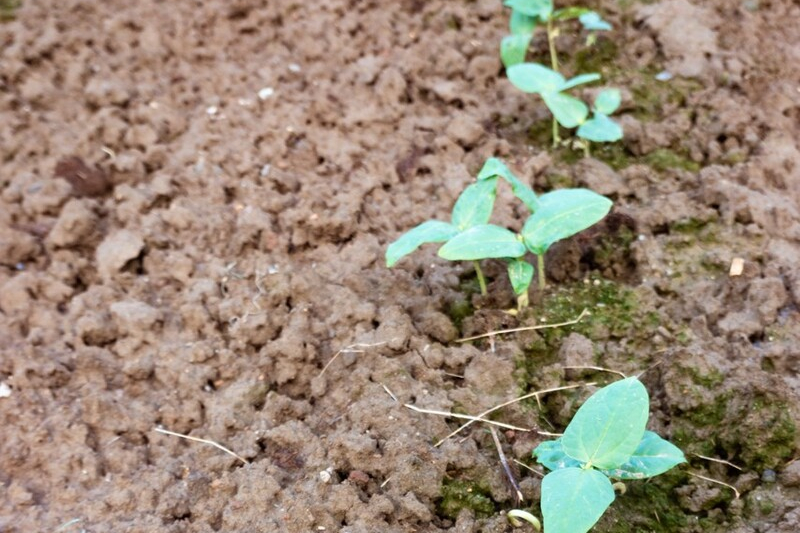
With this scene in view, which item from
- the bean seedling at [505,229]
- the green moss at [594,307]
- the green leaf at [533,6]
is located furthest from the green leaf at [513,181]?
the green leaf at [533,6]

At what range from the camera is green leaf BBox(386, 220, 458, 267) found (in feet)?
5.68

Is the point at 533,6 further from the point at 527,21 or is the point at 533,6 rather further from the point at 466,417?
the point at 466,417

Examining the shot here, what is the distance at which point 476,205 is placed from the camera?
6.03 ft

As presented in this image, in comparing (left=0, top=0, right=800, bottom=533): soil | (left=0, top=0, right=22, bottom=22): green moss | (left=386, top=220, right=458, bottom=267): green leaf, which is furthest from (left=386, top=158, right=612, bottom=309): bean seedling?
(left=0, top=0, right=22, bottom=22): green moss

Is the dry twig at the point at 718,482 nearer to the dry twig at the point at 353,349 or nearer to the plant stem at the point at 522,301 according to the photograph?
the plant stem at the point at 522,301

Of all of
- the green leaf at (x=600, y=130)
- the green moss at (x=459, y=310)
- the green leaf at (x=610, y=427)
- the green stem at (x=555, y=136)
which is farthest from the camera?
the green stem at (x=555, y=136)

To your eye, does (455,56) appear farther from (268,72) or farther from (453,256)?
(453,256)

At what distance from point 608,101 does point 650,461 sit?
1.13 metres

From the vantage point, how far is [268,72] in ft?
8.47

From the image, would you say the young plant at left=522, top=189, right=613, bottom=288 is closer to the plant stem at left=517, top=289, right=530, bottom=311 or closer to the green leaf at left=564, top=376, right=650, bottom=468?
the plant stem at left=517, top=289, right=530, bottom=311

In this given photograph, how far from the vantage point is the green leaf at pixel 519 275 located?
1771 mm

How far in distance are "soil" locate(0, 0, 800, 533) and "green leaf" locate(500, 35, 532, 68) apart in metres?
0.10

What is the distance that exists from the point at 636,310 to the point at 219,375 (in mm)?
969

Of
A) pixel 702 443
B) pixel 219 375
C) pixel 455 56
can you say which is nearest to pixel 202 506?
pixel 219 375
